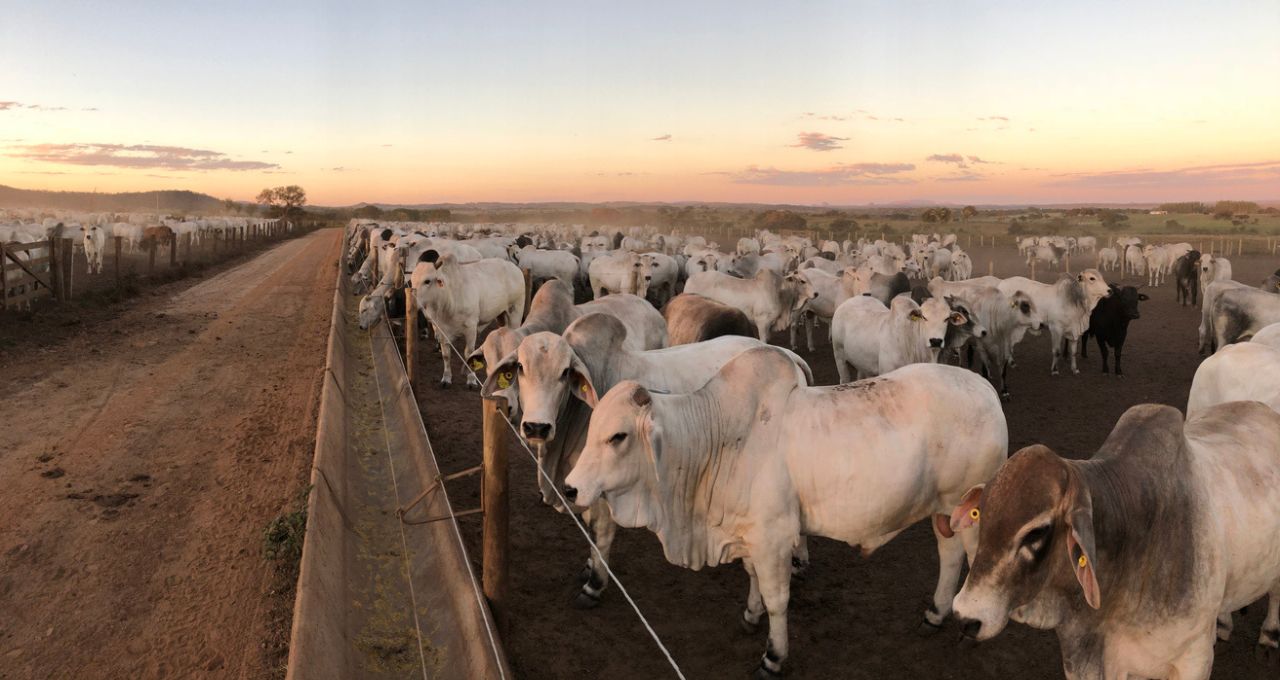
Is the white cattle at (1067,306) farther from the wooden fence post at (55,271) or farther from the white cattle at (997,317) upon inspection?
the wooden fence post at (55,271)

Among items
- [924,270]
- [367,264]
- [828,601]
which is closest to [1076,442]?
[828,601]

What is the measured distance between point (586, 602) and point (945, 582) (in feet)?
8.80

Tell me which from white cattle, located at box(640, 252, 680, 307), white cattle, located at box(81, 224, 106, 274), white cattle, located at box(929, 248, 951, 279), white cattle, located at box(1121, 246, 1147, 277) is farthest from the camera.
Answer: white cattle, located at box(1121, 246, 1147, 277)

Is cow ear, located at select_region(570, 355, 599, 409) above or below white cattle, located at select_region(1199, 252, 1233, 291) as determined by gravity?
below

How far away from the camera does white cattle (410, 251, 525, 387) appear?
13055 mm

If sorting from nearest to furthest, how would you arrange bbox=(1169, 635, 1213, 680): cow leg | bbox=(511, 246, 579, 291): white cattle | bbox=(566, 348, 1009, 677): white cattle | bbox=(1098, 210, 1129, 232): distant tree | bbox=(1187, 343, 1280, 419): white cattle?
bbox=(1169, 635, 1213, 680): cow leg → bbox=(566, 348, 1009, 677): white cattle → bbox=(1187, 343, 1280, 419): white cattle → bbox=(511, 246, 579, 291): white cattle → bbox=(1098, 210, 1129, 232): distant tree

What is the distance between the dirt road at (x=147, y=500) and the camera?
507cm

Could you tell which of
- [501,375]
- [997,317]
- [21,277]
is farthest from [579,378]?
[21,277]

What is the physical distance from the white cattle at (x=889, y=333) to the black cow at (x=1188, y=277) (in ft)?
62.0

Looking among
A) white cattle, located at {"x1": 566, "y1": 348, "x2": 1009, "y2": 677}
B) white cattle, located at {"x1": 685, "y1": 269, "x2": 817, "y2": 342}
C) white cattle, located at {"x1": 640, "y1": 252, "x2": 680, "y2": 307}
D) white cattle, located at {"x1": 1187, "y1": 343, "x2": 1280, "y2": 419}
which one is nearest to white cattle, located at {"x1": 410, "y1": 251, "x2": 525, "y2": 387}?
white cattle, located at {"x1": 685, "y1": 269, "x2": 817, "y2": 342}

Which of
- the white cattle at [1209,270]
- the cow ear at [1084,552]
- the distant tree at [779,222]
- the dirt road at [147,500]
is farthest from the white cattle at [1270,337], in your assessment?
the distant tree at [779,222]

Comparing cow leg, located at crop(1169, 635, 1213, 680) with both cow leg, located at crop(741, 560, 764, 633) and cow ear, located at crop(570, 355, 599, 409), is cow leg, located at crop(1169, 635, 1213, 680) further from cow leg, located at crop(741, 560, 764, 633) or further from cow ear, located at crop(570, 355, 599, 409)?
cow ear, located at crop(570, 355, 599, 409)

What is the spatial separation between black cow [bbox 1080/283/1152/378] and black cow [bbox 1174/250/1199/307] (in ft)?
41.6

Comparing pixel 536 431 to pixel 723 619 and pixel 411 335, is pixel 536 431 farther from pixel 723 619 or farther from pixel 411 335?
pixel 411 335
